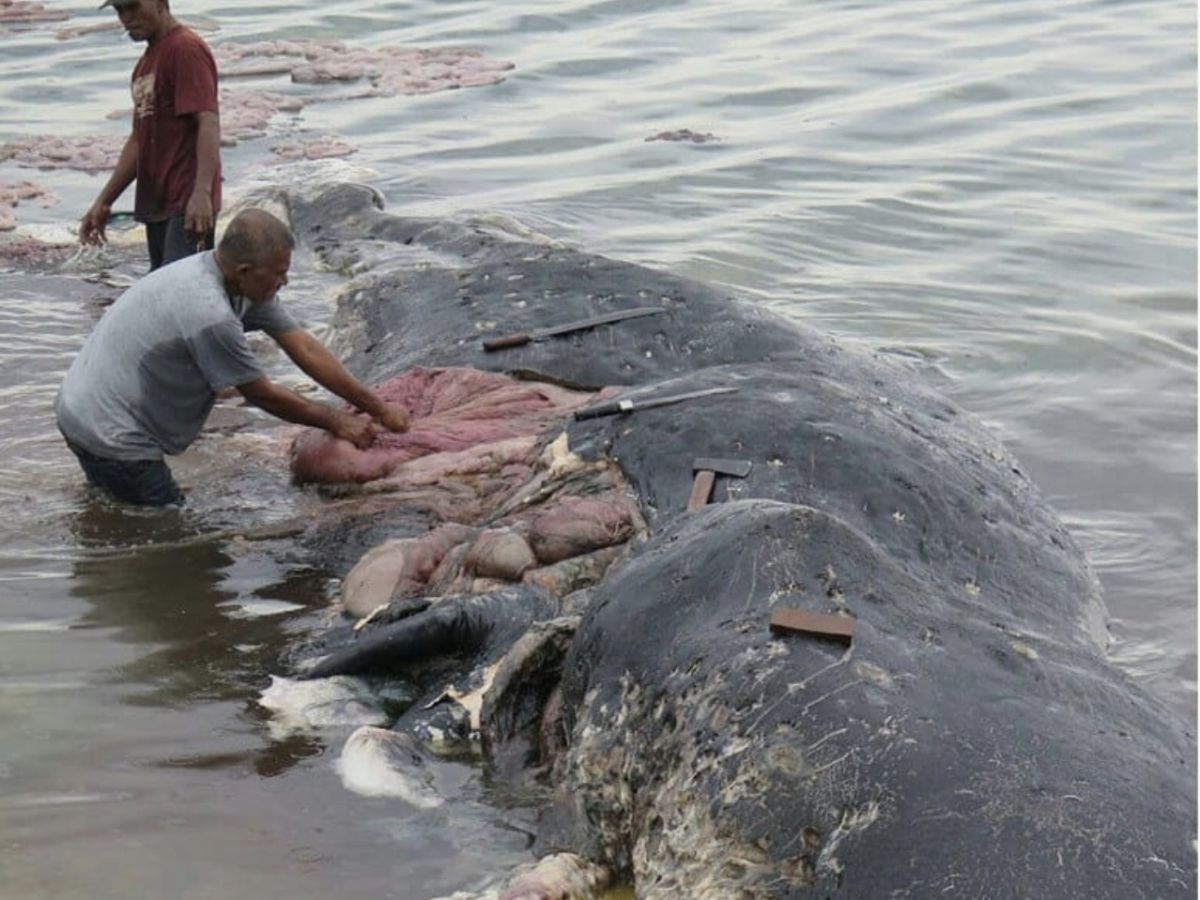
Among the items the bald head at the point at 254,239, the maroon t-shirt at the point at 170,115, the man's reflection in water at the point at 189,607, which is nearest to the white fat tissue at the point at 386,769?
the man's reflection in water at the point at 189,607

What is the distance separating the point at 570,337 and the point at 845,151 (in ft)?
27.6

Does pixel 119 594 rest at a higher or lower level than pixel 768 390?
lower

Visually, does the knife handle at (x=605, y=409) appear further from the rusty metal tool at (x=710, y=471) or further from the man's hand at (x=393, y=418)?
the man's hand at (x=393, y=418)

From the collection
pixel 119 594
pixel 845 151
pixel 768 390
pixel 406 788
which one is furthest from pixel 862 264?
pixel 406 788

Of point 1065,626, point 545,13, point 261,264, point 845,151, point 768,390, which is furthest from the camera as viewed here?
point 545,13

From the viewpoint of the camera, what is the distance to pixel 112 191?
11.3 metres

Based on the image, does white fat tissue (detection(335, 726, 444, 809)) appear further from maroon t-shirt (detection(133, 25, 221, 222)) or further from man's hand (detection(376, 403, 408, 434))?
maroon t-shirt (detection(133, 25, 221, 222))

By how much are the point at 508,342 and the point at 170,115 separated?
3.23 metres

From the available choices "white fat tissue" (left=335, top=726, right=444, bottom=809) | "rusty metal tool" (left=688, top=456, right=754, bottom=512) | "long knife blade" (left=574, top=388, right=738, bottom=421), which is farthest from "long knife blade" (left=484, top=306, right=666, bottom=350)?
"white fat tissue" (left=335, top=726, right=444, bottom=809)

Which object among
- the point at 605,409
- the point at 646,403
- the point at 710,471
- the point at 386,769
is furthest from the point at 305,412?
the point at 386,769

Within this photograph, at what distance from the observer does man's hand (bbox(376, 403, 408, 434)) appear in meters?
8.15

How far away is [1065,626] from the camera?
6.32m

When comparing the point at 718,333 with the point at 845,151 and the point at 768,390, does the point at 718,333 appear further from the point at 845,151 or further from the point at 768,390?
the point at 845,151

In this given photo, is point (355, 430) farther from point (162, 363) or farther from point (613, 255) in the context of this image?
point (613, 255)
